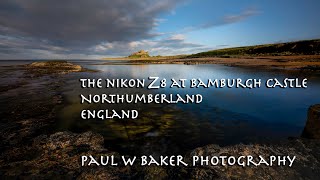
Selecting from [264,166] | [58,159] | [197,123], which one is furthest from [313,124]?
[58,159]

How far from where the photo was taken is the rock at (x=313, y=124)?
747cm

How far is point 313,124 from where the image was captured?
25.4ft

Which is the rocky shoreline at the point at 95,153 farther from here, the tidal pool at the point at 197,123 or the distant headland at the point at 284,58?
the distant headland at the point at 284,58

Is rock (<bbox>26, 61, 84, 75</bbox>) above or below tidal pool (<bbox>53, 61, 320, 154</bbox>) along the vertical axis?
above

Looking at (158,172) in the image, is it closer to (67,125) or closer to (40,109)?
(67,125)

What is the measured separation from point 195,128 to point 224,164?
129 inches

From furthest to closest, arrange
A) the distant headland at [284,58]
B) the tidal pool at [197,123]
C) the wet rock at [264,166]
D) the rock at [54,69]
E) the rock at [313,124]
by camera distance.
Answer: the distant headland at [284,58], the rock at [54,69], the tidal pool at [197,123], the rock at [313,124], the wet rock at [264,166]

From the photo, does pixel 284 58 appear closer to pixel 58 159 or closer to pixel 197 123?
pixel 197 123

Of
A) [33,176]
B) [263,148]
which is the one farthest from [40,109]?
[263,148]

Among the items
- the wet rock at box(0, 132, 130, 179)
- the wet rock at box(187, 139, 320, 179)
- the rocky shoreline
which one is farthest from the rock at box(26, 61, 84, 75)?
the wet rock at box(187, 139, 320, 179)

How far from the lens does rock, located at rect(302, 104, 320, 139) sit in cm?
747

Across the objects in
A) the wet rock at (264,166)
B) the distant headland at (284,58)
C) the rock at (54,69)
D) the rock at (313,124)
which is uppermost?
the distant headland at (284,58)

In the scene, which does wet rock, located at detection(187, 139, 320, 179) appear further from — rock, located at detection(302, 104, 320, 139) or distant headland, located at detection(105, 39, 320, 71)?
distant headland, located at detection(105, 39, 320, 71)

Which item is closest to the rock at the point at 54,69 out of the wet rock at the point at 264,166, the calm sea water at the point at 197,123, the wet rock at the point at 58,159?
the calm sea water at the point at 197,123
